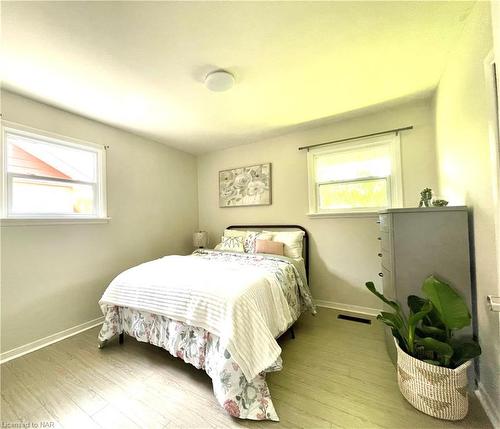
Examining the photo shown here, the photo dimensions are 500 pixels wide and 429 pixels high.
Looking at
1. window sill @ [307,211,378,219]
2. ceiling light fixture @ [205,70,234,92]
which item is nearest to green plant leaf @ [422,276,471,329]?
window sill @ [307,211,378,219]

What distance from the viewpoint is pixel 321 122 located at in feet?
9.56

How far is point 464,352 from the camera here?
127 centimetres

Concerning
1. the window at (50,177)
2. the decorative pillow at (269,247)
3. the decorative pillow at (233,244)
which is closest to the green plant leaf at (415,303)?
the decorative pillow at (269,247)

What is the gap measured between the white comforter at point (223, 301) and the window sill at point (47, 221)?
37.5 inches

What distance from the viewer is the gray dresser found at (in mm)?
1468

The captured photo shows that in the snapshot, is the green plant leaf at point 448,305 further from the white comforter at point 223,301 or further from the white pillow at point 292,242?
the white pillow at point 292,242

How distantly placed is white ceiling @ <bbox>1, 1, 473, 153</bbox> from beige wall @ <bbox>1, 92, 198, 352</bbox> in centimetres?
35

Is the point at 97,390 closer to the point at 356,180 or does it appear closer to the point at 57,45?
the point at 57,45

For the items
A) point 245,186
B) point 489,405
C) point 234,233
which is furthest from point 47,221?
point 489,405

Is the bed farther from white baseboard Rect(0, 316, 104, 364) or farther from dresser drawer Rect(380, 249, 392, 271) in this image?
dresser drawer Rect(380, 249, 392, 271)

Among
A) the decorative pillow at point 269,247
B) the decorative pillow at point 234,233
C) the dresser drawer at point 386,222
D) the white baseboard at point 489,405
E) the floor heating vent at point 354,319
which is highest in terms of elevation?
the dresser drawer at point 386,222

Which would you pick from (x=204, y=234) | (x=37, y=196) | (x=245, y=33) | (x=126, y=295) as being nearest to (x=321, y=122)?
(x=245, y=33)

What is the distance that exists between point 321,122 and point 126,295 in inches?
118

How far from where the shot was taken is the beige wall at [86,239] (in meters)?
2.04
